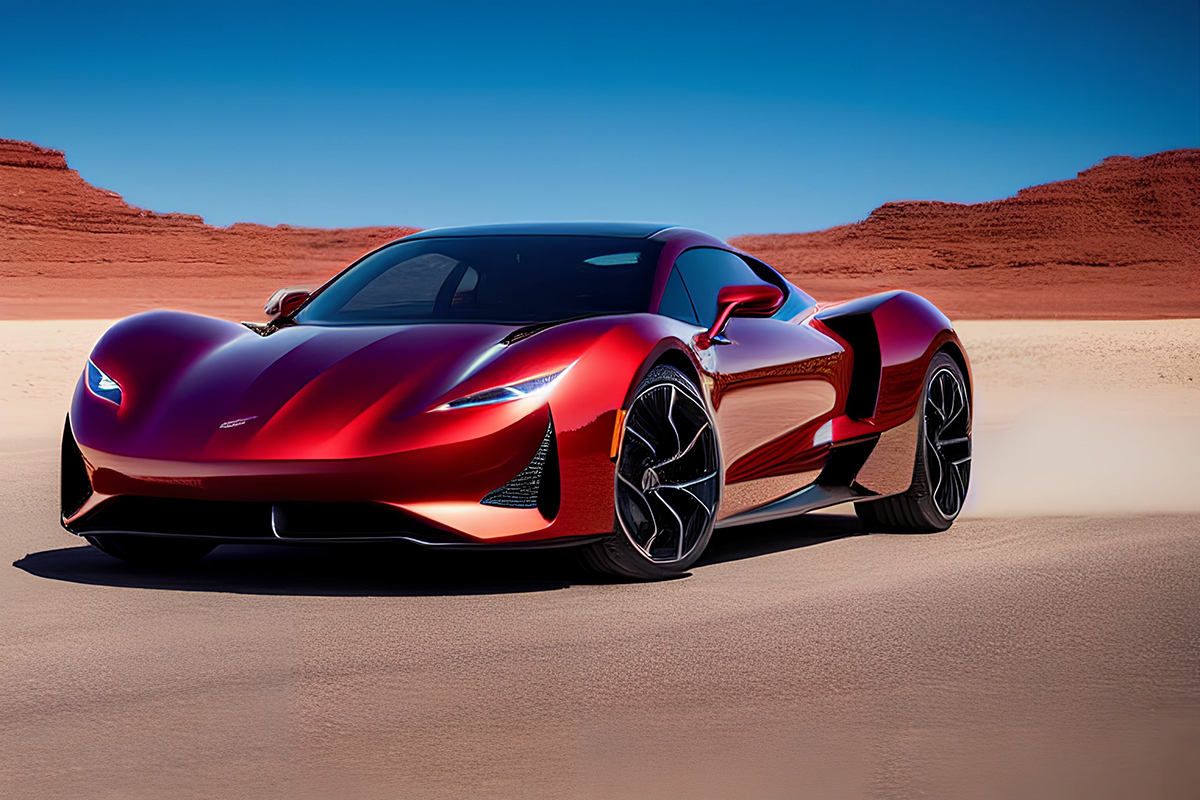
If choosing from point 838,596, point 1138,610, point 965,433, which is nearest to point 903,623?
point 838,596

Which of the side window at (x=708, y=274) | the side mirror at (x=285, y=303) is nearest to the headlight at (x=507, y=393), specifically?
the side window at (x=708, y=274)

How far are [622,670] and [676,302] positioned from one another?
7.20 feet

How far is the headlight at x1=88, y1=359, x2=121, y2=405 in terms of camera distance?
510 cm

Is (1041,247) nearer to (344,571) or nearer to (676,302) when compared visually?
(676,302)

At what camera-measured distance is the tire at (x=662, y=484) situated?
4.98 m

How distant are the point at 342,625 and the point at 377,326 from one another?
1.38 m

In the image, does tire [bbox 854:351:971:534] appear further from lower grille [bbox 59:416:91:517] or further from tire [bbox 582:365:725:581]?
lower grille [bbox 59:416:91:517]

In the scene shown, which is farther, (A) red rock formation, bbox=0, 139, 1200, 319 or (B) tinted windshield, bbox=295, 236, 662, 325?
(A) red rock formation, bbox=0, 139, 1200, 319

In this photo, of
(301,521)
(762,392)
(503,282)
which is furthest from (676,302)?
(301,521)

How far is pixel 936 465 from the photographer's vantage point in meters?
6.96

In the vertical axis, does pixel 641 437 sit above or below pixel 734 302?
below

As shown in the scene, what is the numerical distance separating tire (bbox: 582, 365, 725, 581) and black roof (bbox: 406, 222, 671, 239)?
1.07m

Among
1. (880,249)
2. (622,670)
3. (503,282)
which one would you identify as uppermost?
(880,249)

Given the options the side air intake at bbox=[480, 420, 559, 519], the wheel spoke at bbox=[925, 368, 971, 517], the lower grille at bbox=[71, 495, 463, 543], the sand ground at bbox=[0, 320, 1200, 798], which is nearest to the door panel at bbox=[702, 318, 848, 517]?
the sand ground at bbox=[0, 320, 1200, 798]
